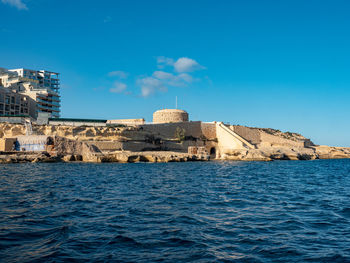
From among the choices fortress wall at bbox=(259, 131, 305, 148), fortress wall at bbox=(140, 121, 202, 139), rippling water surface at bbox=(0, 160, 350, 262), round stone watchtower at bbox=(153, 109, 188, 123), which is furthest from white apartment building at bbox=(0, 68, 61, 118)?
rippling water surface at bbox=(0, 160, 350, 262)

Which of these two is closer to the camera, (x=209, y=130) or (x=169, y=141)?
(x=169, y=141)

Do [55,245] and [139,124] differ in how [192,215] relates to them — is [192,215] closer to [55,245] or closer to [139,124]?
[55,245]

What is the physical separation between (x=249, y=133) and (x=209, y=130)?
10099 mm

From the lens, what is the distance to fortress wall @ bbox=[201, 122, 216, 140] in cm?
6231

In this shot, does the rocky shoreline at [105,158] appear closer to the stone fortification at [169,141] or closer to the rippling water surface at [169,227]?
the stone fortification at [169,141]

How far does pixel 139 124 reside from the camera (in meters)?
52.8

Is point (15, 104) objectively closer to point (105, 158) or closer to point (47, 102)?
point (47, 102)

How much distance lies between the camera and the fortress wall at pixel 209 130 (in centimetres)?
6231

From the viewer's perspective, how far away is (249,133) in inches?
2650

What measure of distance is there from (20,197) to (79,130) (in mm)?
35634

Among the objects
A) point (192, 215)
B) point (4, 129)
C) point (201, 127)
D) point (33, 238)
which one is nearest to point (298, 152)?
point (201, 127)

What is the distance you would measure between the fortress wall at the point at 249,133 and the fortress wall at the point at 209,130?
15.3 feet

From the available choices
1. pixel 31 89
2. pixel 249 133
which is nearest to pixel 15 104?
pixel 31 89

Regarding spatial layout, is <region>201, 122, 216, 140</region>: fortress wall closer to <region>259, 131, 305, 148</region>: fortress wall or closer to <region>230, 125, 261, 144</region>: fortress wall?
<region>230, 125, 261, 144</region>: fortress wall
